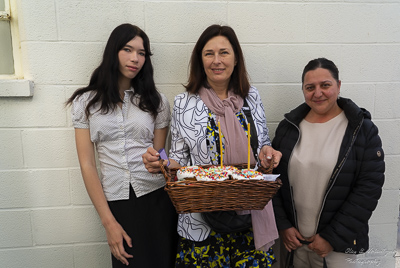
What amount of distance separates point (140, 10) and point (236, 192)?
3.91 feet

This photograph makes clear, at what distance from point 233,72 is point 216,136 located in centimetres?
38

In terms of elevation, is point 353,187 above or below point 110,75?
below

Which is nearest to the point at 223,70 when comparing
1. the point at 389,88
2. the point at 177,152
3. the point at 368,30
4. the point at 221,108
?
the point at 221,108

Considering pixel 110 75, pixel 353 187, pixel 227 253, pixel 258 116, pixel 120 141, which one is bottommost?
pixel 227 253

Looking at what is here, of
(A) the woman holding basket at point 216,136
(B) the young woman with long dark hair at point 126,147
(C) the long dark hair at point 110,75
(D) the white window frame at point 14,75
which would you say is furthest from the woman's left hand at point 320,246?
(D) the white window frame at point 14,75

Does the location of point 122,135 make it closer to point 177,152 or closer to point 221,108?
point 177,152

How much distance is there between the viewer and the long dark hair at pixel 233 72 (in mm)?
1599

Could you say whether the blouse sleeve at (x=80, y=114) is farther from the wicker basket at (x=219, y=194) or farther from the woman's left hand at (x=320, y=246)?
the woman's left hand at (x=320, y=246)

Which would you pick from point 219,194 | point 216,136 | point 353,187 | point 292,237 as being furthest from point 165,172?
point 353,187

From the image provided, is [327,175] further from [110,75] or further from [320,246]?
[110,75]

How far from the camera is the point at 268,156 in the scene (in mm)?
1503

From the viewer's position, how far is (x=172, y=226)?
1674mm

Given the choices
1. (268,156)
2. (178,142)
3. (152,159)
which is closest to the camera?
(152,159)

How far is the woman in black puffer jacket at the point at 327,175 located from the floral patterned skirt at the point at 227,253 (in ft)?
0.76
